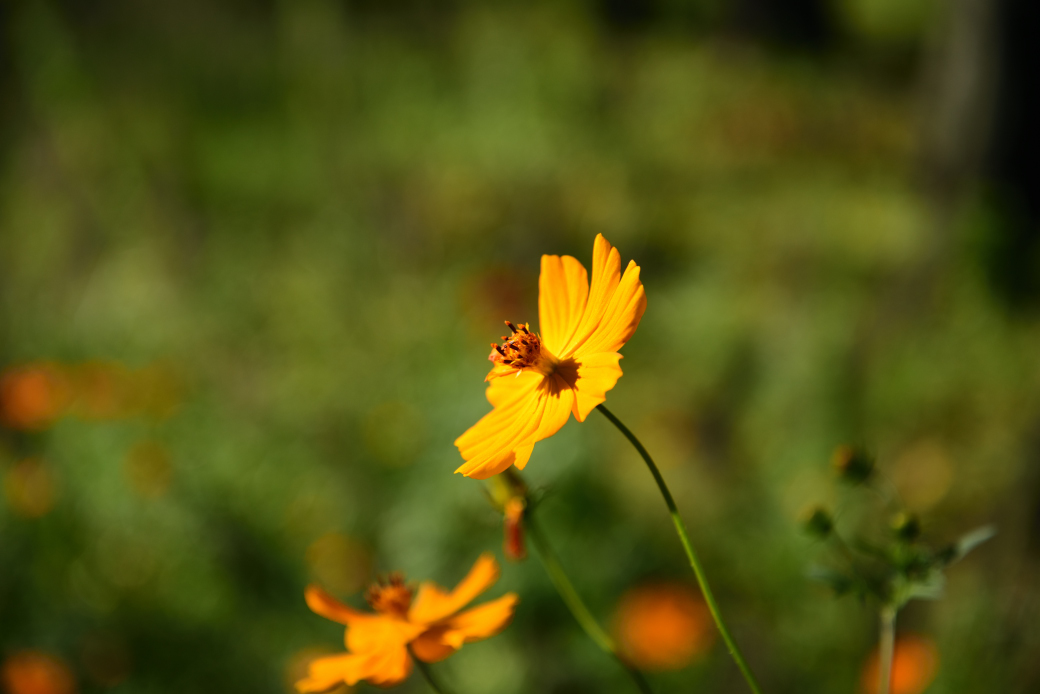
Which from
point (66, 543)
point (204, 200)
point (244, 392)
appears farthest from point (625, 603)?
point (204, 200)

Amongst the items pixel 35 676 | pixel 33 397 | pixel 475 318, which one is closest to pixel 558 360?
pixel 35 676

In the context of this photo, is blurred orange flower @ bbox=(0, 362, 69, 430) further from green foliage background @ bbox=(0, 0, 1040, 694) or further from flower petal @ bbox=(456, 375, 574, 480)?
flower petal @ bbox=(456, 375, 574, 480)

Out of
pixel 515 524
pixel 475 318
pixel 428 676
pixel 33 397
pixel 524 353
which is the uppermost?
pixel 475 318

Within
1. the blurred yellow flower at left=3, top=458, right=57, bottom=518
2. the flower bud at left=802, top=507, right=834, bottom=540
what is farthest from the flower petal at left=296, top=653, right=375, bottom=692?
the blurred yellow flower at left=3, top=458, right=57, bottom=518

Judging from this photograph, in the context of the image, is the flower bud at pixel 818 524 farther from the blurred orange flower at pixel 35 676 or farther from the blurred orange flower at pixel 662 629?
the blurred orange flower at pixel 35 676

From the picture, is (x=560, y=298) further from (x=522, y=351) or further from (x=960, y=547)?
(x=960, y=547)
